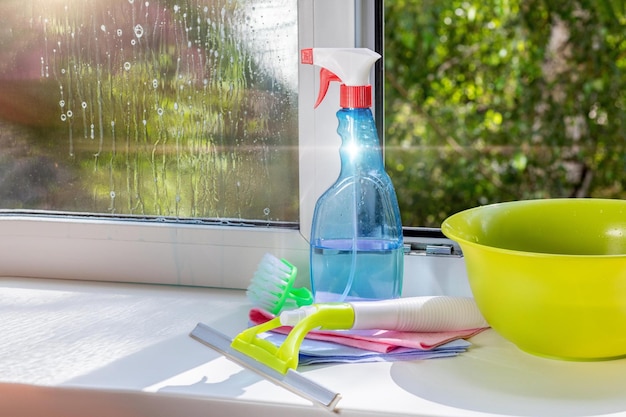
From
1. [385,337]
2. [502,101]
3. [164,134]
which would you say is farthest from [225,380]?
[502,101]

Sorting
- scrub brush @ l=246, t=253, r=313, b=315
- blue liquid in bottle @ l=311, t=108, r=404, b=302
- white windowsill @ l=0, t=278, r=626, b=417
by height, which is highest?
blue liquid in bottle @ l=311, t=108, r=404, b=302

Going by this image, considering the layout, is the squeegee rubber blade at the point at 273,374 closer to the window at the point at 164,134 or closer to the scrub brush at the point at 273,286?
the scrub brush at the point at 273,286

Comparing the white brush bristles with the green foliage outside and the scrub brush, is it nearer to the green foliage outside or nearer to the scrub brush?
the scrub brush

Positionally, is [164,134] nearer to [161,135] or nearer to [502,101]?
[161,135]

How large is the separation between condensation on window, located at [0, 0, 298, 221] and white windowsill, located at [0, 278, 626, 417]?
0.22 metres

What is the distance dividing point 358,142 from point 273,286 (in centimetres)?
18

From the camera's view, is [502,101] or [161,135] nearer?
[161,135]

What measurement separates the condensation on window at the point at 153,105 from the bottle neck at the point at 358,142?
0.14 m

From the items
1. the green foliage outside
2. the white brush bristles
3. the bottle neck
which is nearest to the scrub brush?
the white brush bristles

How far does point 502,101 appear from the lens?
10.3ft

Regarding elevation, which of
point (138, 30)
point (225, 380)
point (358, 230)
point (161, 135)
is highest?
point (138, 30)

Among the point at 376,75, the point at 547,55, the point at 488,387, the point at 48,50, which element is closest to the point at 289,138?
the point at 376,75

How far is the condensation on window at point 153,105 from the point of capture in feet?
3.62

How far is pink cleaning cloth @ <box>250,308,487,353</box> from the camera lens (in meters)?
0.87
